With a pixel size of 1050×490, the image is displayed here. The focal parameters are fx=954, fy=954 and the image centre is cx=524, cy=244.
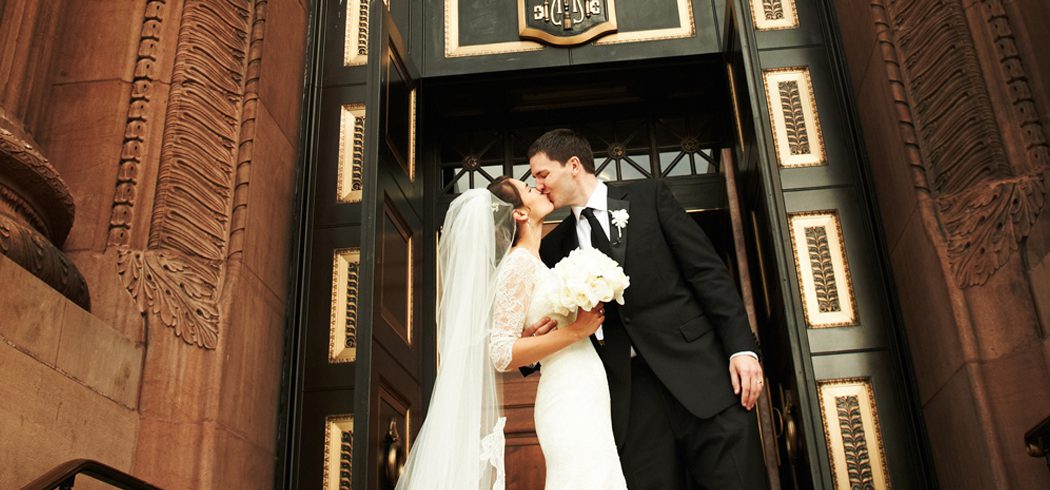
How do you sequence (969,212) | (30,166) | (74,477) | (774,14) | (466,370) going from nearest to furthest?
(74,477), (466,370), (30,166), (969,212), (774,14)

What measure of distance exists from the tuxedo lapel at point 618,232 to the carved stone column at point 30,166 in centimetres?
257

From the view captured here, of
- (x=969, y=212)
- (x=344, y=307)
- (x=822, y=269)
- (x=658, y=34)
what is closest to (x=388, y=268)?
(x=344, y=307)

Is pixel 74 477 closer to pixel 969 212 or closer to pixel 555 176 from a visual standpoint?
pixel 555 176

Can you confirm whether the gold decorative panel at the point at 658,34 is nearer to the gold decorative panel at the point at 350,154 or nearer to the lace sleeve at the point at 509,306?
the gold decorative panel at the point at 350,154

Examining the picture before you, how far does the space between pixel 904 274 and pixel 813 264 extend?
0.56 meters

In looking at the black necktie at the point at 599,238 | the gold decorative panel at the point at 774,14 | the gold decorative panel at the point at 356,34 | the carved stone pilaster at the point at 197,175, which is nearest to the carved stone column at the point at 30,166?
the carved stone pilaster at the point at 197,175

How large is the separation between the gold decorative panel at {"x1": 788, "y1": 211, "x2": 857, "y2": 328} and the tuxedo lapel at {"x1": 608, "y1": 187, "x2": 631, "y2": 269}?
169 centimetres

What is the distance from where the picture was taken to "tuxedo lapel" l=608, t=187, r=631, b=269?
4.38 metres

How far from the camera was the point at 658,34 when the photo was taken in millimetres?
7133

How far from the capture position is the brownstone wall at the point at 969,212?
4.69 m

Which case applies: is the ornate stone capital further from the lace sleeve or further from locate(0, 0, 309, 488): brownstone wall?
the lace sleeve

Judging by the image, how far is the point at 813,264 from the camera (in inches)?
235

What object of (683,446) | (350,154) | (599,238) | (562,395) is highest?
(350,154)

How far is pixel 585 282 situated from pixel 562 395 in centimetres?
52
